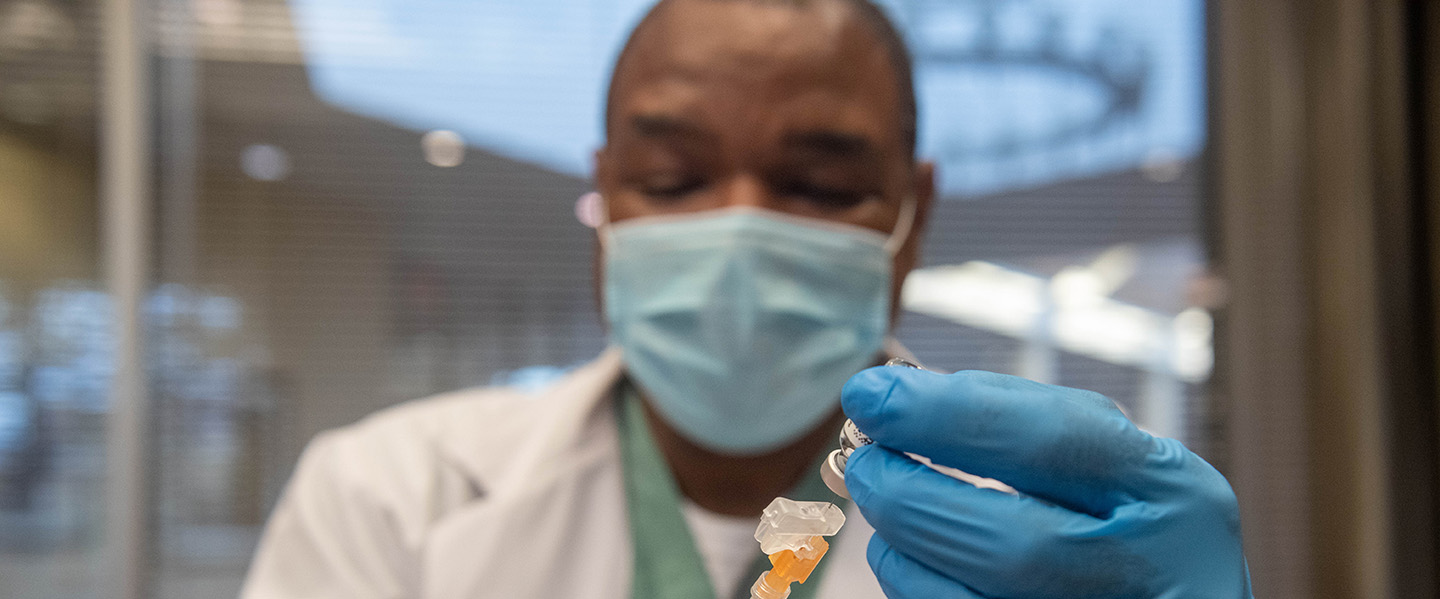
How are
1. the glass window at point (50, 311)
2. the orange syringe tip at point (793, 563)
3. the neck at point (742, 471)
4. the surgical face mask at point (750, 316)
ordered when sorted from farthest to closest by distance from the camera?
the glass window at point (50, 311) < the neck at point (742, 471) < the surgical face mask at point (750, 316) < the orange syringe tip at point (793, 563)

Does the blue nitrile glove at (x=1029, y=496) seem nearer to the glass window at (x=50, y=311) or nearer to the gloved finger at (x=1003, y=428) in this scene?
the gloved finger at (x=1003, y=428)

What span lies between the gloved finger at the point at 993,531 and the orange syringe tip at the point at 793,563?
0.06m

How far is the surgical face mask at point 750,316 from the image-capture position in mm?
869

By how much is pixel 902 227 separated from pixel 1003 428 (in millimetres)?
548

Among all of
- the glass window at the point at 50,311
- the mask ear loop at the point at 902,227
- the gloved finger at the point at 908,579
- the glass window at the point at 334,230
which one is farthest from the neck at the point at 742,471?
the glass window at the point at 50,311

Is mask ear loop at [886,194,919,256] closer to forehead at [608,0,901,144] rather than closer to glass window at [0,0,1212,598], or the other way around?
forehead at [608,0,901,144]

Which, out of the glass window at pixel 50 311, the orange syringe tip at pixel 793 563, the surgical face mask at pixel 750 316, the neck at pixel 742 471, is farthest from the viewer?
A: the glass window at pixel 50 311

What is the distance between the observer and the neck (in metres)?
0.99

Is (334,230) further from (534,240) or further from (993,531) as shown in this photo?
(993,531)

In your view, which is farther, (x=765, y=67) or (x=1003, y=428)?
(x=765, y=67)

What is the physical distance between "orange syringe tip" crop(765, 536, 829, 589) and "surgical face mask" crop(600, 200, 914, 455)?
43 centimetres

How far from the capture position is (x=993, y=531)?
45 cm

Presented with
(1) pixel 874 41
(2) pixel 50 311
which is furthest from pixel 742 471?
(2) pixel 50 311

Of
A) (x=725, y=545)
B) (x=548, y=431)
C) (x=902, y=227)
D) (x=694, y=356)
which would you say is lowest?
(x=725, y=545)
